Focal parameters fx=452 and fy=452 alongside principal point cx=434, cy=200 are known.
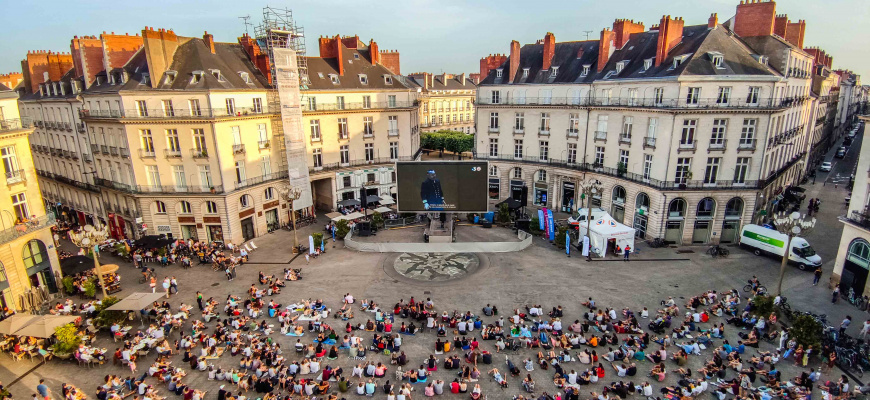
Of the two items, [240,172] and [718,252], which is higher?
[240,172]

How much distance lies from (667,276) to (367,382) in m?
25.3

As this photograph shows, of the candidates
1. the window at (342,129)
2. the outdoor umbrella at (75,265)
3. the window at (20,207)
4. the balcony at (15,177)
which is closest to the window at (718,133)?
the window at (342,129)

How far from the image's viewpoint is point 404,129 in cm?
5803

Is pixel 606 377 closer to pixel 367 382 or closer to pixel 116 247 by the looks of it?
pixel 367 382

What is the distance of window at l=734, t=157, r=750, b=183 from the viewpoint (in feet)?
132

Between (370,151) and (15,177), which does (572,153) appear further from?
(15,177)

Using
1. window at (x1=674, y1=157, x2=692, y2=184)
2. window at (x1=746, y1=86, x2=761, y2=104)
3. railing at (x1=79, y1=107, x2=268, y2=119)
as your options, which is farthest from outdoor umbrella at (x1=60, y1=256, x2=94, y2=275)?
window at (x1=746, y1=86, x2=761, y2=104)

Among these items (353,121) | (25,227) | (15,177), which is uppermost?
(353,121)

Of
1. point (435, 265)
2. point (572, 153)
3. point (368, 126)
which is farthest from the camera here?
point (368, 126)

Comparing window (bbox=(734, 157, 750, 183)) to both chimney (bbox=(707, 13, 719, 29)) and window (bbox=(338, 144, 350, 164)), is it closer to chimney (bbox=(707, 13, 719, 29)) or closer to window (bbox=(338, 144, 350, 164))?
chimney (bbox=(707, 13, 719, 29))

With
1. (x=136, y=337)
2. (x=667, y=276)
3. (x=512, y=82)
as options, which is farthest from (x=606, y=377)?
(x=512, y=82)

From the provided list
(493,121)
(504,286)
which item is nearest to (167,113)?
(504,286)

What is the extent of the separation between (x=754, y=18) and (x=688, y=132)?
697 inches

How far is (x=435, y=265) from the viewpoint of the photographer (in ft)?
127
